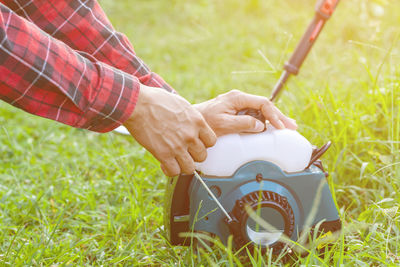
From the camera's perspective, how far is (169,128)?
119cm

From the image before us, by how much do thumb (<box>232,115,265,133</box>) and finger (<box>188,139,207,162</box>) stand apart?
11 cm

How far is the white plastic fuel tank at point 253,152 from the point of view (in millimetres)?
1262

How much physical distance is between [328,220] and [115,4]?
4289 millimetres

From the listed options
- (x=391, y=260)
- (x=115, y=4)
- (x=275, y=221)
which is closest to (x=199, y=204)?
(x=275, y=221)

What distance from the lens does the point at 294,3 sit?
452cm

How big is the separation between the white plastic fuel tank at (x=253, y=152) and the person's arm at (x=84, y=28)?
1.23 feet

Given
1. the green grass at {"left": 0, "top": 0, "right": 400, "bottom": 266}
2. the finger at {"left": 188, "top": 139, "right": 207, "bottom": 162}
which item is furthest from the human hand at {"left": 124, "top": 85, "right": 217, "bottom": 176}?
the green grass at {"left": 0, "top": 0, "right": 400, "bottom": 266}

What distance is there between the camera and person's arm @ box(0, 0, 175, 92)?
1453 mm

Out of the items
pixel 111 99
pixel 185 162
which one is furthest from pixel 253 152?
pixel 111 99

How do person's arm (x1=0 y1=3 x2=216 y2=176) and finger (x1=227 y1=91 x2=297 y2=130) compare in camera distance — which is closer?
person's arm (x1=0 y1=3 x2=216 y2=176)

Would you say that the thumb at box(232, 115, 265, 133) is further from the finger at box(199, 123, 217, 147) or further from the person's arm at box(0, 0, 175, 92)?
the person's arm at box(0, 0, 175, 92)

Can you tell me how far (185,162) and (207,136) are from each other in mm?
89

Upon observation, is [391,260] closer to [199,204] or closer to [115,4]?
[199,204]

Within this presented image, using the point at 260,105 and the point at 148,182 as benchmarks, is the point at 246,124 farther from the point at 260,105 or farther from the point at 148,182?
the point at 148,182
